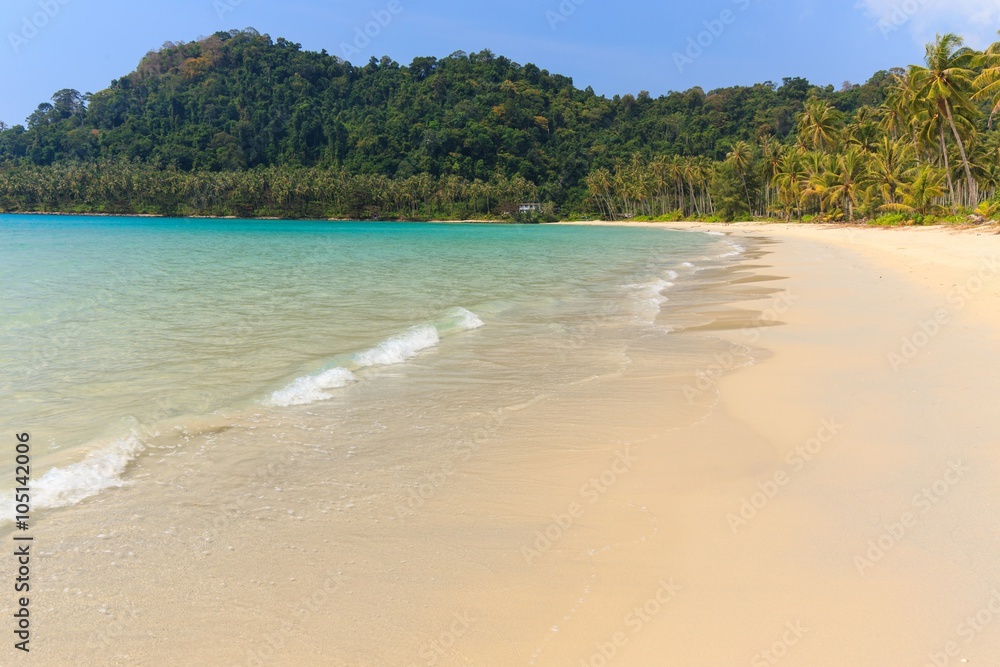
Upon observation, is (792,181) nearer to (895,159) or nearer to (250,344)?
(895,159)

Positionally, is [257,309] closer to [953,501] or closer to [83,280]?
[83,280]

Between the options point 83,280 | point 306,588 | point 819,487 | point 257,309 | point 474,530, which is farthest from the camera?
point 83,280

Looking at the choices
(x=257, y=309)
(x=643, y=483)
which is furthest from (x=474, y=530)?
(x=257, y=309)

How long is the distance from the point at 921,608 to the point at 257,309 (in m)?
14.1

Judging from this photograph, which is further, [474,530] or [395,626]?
[474,530]

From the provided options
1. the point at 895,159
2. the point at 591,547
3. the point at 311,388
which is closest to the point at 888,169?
the point at 895,159

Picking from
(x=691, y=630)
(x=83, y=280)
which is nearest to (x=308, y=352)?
(x=691, y=630)

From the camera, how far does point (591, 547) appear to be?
3965 mm

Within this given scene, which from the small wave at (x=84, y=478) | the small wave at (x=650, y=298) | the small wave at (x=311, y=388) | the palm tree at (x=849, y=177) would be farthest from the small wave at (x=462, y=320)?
the palm tree at (x=849, y=177)

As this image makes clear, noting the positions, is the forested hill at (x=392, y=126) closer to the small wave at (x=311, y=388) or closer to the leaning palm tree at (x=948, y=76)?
the leaning palm tree at (x=948, y=76)

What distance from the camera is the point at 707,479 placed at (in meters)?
4.97

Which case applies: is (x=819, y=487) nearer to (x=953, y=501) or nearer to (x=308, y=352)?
(x=953, y=501)

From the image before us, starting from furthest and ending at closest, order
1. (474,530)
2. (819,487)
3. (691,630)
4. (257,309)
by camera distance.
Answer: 1. (257,309)
2. (819,487)
3. (474,530)
4. (691,630)

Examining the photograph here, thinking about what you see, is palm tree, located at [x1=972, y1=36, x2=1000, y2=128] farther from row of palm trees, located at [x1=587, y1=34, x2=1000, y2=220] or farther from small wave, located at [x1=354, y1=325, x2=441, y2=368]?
small wave, located at [x1=354, y1=325, x2=441, y2=368]
